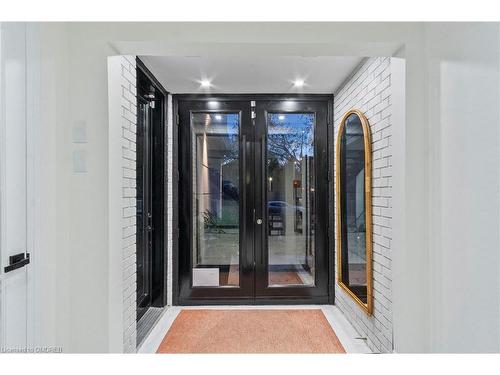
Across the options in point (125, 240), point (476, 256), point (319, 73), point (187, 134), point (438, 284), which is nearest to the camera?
point (476, 256)

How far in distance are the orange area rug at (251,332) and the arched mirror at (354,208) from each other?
473mm

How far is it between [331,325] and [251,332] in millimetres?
788

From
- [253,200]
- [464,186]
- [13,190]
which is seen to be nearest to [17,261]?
[13,190]

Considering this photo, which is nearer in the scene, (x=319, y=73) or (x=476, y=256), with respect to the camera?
(x=476, y=256)

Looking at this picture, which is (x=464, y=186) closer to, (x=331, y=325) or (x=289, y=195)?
(x=331, y=325)

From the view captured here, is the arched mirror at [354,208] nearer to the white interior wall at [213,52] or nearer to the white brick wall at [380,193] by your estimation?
A: the white brick wall at [380,193]

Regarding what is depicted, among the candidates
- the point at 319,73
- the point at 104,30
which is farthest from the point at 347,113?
the point at 104,30

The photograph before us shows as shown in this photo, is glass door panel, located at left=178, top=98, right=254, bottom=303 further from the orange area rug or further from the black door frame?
the orange area rug

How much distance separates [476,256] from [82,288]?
6.62 ft

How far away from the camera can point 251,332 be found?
3074 mm

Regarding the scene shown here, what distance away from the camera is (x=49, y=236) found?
177cm

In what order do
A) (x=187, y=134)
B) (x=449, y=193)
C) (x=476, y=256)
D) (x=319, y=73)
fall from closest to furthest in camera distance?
1. (x=476, y=256)
2. (x=449, y=193)
3. (x=319, y=73)
4. (x=187, y=134)

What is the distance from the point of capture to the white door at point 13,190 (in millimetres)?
1457

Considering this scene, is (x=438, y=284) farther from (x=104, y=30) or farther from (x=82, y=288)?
(x=104, y=30)
